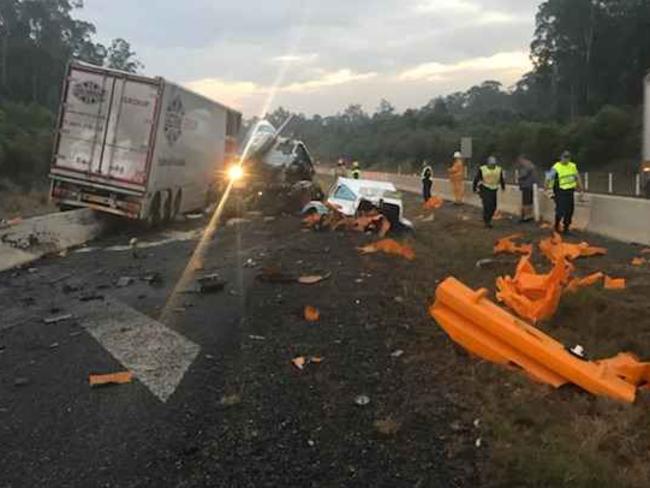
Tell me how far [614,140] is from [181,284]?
58.3m

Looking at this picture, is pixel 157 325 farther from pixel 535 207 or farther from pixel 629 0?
pixel 629 0

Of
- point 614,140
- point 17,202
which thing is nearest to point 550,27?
point 614,140

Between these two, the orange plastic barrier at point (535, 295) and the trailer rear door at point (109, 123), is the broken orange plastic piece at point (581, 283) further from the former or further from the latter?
the trailer rear door at point (109, 123)

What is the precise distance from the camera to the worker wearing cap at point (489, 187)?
68.2 feet

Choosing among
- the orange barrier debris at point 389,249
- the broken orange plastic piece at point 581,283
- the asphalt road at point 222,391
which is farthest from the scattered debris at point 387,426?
the orange barrier debris at point 389,249

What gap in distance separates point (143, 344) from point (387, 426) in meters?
3.36

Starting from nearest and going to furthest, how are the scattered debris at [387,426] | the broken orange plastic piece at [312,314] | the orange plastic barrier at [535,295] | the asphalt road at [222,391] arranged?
the asphalt road at [222,391], the scattered debris at [387,426], the orange plastic barrier at [535,295], the broken orange plastic piece at [312,314]

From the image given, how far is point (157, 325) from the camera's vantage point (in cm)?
925

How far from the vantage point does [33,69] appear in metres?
97.3

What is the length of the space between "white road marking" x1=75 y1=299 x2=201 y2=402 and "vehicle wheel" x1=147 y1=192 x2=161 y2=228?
9589mm

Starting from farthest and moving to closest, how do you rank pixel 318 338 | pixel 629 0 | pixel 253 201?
pixel 629 0 < pixel 253 201 < pixel 318 338

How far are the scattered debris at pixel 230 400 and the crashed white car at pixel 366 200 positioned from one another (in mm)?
13262

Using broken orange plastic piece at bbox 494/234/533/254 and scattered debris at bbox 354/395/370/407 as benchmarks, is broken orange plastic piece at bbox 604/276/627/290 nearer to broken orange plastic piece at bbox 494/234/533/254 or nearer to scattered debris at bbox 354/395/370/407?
broken orange plastic piece at bbox 494/234/533/254

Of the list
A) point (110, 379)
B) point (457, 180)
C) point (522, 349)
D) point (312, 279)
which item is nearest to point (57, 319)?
point (110, 379)
